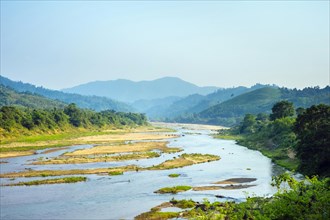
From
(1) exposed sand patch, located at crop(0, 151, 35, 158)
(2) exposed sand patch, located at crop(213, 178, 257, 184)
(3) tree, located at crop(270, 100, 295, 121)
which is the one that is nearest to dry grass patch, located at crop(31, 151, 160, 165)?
(1) exposed sand patch, located at crop(0, 151, 35, 158)

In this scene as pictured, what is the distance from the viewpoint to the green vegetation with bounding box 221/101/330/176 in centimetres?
5866

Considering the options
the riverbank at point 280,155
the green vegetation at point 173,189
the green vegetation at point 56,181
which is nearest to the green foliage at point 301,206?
the green vegetation at point 173,189

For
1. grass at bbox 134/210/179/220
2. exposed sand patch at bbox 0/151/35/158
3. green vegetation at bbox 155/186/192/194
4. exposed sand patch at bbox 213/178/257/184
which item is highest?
exposed sand patch at bbox 0/151/35/158

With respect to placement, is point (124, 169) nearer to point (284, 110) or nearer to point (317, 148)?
point (317, 148)

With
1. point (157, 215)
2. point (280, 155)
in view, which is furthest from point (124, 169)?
point (280, 155)

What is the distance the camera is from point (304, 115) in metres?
79.9

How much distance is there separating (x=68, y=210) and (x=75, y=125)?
14281cm

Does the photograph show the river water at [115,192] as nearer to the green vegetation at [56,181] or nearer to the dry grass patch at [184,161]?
the green vegetation at [56,181]

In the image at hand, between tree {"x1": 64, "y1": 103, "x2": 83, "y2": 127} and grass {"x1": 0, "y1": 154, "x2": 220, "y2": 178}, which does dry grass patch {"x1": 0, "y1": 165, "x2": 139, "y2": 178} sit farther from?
tree {"x1": 64, "y1": 103, "x2": 83, "y2": 127}

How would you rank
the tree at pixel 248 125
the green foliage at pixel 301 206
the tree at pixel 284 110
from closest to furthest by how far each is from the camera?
the green foliage at pixel 301 206 → the tree at pixel 284 110 → the tree at pixel 248 125

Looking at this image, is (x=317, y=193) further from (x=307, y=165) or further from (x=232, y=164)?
(x=232, y=164)

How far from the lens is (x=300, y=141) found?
7325 centimetres

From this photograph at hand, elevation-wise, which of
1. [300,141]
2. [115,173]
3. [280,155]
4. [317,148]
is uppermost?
[300,141]

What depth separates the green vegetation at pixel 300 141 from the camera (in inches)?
2309
